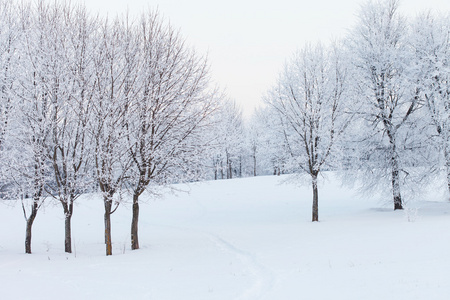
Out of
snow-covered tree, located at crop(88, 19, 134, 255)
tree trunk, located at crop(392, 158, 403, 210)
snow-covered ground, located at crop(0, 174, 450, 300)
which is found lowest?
snow-covered ground, located at crop(0, 174, 450, 300)

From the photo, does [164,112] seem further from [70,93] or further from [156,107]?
[70,93]

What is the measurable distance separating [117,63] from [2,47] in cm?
418

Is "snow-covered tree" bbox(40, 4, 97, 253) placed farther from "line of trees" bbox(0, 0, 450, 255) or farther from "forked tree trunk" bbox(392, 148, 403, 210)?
"forked tree trunk" bbox(392, 148, 403, 210)

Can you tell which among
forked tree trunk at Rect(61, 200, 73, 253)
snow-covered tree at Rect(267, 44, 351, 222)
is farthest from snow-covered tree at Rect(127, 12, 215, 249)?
snow-covered tree at Rect(267, 44, 351, 222)

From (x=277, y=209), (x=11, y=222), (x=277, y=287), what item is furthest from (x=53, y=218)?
(x=277, y=287)

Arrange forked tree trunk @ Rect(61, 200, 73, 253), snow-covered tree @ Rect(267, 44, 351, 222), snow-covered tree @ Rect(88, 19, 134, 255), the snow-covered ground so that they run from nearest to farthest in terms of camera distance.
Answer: the snow-covered ground, snow-covered tree @ Rect(88, 19, 134, 255), forked tree trunk @ Rect(61, 200, 73, 253), snow-covered tree @ Rect(267, 44, 351, 222)

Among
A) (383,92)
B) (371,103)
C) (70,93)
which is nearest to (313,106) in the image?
(371,103)

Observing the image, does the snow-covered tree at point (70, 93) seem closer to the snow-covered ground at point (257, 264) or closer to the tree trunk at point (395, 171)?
the snow-covered ground at point (257, 264)

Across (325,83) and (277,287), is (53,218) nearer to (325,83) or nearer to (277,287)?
(325,83)

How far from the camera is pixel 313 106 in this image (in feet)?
59.3

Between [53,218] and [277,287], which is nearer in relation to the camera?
[277,287]

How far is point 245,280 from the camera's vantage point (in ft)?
26.6

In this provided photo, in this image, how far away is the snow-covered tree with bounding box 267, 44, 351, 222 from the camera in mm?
18047

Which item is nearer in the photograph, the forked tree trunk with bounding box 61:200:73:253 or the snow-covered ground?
the snow-covered ground
